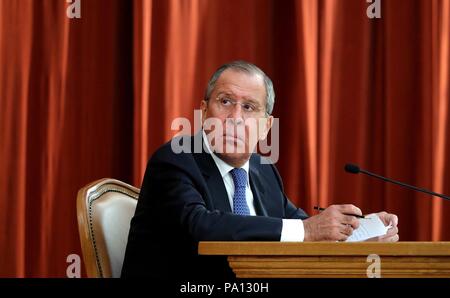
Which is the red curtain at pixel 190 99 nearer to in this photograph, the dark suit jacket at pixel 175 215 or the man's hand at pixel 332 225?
the dark suit jacket at pixel 175 215

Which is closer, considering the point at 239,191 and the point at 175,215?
the point at 175,215

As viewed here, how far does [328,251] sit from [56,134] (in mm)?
2099

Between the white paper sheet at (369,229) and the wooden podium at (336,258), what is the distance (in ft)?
2.61

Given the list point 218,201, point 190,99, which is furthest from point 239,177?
point 190,99

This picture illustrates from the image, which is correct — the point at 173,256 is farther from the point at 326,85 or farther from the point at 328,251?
the point at 326,85

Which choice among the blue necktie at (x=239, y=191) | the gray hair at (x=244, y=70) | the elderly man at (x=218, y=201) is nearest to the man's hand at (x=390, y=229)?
the elderly man at (x=218, y=201)

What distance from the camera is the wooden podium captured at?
1.47 m

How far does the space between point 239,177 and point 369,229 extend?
448 millimetres

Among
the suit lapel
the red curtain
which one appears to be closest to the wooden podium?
the suit lapel

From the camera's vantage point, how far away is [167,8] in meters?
3.34

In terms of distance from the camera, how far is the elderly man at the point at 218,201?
75.7 inches

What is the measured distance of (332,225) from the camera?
1.91 meters

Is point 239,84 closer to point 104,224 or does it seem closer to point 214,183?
point 214,183

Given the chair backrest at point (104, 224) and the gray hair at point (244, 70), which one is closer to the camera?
the chair backrest at point (104, 224)
